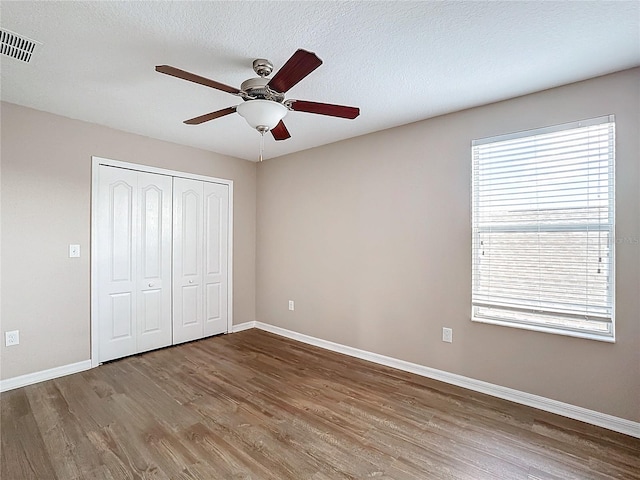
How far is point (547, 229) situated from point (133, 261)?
4.04 metres

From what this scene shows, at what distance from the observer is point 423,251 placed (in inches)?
125

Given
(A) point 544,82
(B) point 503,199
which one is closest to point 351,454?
(B) point 503,199

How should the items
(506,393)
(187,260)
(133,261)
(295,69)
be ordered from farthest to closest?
1. (187,260)
2. (133,261)
3. (506,393)
4. (295,69)

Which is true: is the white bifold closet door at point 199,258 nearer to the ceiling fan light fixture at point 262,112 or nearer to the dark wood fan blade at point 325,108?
the ceiling fan light fixture at point 262,112

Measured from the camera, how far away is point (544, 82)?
240 cm

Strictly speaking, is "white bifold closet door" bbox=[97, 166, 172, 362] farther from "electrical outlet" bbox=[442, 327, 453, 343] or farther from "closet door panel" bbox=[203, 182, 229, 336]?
"electrical outlet" bbox=[442, 327, 453, 343]

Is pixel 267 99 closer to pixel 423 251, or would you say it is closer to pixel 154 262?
pixel 423 251

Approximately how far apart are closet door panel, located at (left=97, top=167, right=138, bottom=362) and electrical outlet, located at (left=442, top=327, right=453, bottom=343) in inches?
131

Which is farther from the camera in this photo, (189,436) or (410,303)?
(410,303)

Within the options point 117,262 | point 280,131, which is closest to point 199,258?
point 117,262

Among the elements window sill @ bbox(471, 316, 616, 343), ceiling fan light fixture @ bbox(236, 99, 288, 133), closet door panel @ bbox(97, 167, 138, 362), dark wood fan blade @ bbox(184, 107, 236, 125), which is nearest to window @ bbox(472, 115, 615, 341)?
window sill @ bbox(471, 316, 616, 343)

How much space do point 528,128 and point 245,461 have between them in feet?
10.3

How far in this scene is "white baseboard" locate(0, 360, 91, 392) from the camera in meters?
2.82

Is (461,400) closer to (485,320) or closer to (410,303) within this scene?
(485,320)
